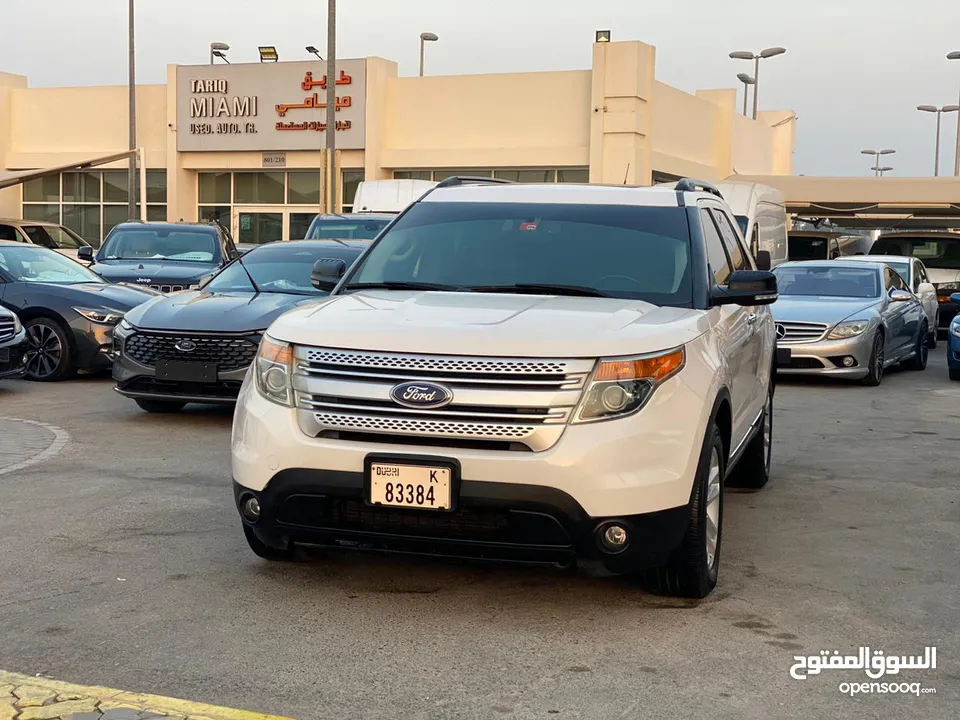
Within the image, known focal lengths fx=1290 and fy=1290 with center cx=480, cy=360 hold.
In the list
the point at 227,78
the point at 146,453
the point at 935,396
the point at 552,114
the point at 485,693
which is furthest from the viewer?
the point at 227,78

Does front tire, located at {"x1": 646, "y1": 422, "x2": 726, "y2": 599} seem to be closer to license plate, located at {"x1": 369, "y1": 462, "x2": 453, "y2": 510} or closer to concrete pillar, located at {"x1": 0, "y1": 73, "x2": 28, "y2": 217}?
license plate, located at {"x1": 369, "y1": 462, "x2": 453, "y2": 510}

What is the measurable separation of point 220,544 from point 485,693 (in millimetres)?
2382

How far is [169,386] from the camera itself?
10.2 metres

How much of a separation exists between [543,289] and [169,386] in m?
5.08

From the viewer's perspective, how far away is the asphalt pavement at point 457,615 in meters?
4.28

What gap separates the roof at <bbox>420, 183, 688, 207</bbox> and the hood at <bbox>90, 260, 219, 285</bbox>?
32.4ft

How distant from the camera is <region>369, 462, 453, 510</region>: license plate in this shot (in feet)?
15.8

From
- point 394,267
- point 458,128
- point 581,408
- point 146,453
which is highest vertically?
point 458,128

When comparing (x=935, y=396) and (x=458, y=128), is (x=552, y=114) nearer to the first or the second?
(x=458, y=128)

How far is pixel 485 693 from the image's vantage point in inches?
168

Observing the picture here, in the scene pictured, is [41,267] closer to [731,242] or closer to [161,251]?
[161,251]

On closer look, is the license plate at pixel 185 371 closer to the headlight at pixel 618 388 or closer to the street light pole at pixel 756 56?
the headlight at pixel 618 388

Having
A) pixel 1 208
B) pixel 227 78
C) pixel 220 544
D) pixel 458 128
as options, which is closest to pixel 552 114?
pixel 458 128
